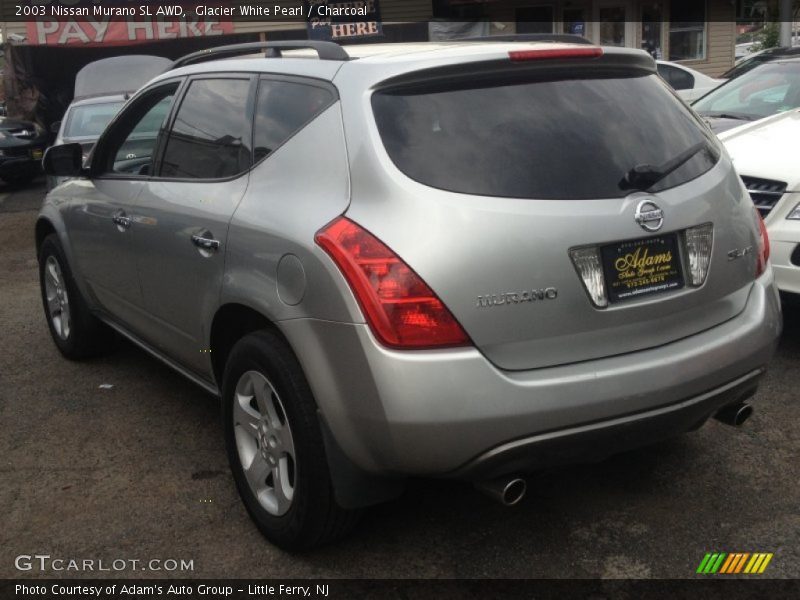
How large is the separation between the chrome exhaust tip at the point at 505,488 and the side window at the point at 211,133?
149 cm

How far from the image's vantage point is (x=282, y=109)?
3422mm

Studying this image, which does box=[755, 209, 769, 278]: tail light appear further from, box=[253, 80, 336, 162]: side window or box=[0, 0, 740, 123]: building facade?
box=[0, 0, 740, 123]: building facade

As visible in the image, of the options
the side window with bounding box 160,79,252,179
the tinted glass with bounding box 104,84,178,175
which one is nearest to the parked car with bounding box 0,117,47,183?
the tinted glass with bounding box 104,84,178,175

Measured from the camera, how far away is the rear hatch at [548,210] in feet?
9.04

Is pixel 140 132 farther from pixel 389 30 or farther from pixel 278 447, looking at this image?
pixel 389 30

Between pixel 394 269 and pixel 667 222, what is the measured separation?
0.92 m

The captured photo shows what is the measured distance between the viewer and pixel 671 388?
2.96m

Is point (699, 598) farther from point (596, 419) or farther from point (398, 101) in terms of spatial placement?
point (398, 101)

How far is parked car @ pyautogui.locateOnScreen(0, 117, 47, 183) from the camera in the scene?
15.3m

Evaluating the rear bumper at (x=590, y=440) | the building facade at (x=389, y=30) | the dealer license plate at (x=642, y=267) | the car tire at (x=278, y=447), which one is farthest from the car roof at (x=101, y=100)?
the rear bumper at (x=590, y=440)

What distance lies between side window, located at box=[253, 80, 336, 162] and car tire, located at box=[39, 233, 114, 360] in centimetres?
226

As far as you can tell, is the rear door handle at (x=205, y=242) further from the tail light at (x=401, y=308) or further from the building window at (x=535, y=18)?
the building window at (x=535, y=18)

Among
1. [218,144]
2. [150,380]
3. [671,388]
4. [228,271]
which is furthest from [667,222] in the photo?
[150,380]

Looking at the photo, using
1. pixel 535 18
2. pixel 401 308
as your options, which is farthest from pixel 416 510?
pixel 535 18
